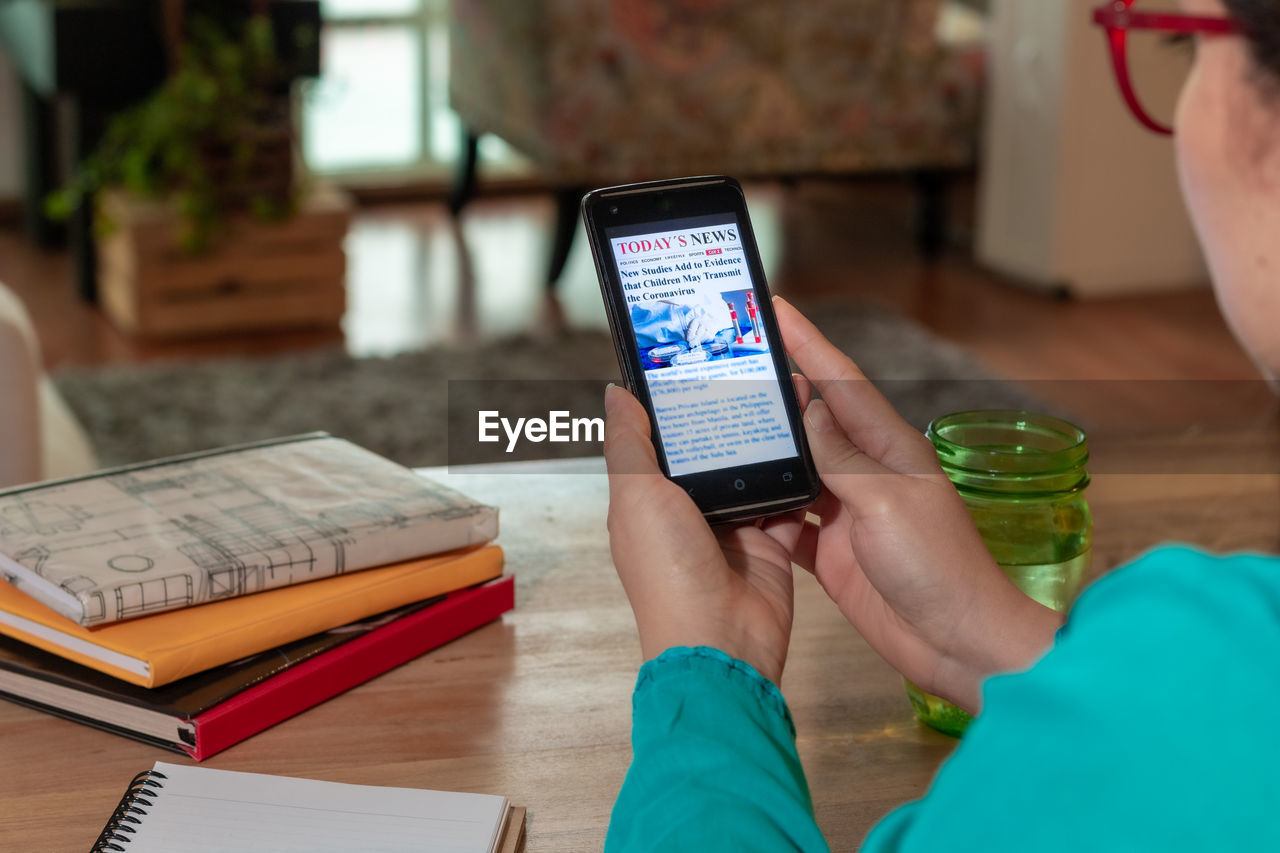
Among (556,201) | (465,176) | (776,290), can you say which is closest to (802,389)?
(776,290)

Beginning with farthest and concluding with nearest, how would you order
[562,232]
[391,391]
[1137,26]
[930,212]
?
[930,212] → [562,232] → [391,391] → [1137,26]

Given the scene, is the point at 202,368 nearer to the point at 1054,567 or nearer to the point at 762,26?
the point at 762,26

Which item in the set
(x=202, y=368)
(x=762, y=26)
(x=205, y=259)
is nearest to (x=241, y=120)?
(x=205, y=259)

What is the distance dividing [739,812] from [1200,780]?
0.20m

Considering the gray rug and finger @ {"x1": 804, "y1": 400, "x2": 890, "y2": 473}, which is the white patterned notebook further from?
the gray rug

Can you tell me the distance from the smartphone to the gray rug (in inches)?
59.2

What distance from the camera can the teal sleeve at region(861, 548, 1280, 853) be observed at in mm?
335

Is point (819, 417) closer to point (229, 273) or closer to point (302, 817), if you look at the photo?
point (302, 817)

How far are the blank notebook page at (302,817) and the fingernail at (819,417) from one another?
0.80 ft

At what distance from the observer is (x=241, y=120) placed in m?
2.85

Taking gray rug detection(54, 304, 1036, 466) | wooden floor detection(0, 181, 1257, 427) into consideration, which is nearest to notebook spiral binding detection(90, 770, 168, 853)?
gray rug detection(54, 304, 1036, 466)

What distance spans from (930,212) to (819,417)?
3166mm

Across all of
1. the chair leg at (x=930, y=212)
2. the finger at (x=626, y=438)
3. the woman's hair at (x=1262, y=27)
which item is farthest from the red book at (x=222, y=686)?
the chair leg at (x=930, y=212)

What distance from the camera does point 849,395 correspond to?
690 mm
